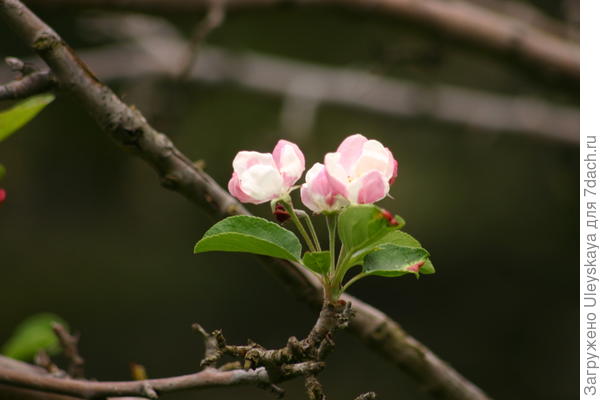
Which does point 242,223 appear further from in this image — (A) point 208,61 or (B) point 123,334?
(B) point 123,334

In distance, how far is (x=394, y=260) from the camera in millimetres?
462

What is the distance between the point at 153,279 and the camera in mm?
2553

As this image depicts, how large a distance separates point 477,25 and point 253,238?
126cm

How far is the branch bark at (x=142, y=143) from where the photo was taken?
574 mm

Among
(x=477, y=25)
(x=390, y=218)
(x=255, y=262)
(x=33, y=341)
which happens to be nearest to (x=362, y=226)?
(x=390, y=218)

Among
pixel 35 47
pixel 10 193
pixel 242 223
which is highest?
pixel 35 47

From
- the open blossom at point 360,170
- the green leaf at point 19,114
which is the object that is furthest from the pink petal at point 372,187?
the green leaf at point 19,114

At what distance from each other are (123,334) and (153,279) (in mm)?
231

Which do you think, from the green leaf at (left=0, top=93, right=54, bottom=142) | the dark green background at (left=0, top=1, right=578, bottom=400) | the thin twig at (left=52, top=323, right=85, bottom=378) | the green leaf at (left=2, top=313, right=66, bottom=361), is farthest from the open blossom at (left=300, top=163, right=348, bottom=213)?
the dark green background at (left=0, top=1, right=578, bottom=400)

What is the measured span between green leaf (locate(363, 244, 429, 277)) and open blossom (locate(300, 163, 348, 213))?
0.04 meters

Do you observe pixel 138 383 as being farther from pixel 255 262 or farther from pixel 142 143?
pixel 255 262
